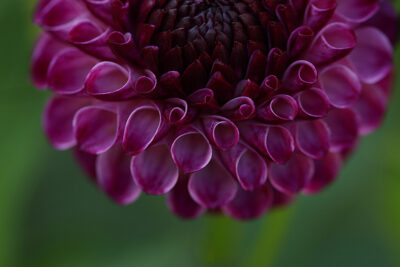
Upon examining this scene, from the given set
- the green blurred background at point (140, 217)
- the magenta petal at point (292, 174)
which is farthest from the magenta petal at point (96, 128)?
the green blurred background at point (140, 217)

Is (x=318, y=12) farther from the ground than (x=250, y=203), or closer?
farther from the ground

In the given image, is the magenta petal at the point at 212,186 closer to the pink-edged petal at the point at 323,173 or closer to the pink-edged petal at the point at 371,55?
the pink-edged petal at the point at 323,173

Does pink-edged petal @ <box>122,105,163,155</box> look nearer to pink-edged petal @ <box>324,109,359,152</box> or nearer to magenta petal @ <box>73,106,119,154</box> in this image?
magenta petal @ <box>73,106,119,154</box>

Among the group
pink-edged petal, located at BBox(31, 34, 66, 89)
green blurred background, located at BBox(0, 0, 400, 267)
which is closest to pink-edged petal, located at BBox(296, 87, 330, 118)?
pink-edged petal, located at BBox(31, 34, 66, 89)

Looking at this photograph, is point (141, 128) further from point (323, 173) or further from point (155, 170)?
point (323, 173)

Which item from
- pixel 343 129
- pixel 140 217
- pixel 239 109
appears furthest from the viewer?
pixel 140 217

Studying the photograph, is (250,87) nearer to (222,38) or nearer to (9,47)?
(222,38)

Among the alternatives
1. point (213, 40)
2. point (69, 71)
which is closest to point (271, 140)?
point (213, 40)
